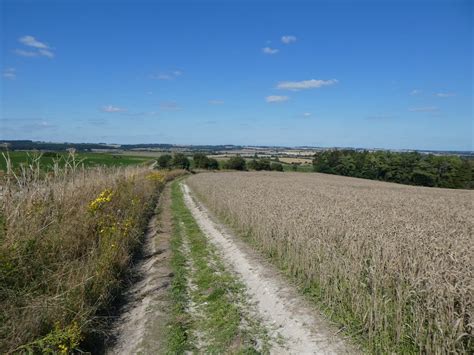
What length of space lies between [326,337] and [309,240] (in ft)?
9.04

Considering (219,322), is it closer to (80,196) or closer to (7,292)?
(7,292)

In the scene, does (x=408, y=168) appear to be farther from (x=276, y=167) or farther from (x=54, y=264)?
(x=54, y=264)

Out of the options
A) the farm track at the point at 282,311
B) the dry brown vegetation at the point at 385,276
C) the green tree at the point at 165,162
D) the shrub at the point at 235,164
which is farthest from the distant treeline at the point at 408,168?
the farm track at the point at 282,311

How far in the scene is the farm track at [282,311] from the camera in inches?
205

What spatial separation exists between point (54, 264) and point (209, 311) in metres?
3.15

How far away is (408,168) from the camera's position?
74375 mm

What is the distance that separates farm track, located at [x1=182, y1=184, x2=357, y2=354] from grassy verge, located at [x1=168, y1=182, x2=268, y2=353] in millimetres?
292

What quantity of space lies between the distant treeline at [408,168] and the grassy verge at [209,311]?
242 ft

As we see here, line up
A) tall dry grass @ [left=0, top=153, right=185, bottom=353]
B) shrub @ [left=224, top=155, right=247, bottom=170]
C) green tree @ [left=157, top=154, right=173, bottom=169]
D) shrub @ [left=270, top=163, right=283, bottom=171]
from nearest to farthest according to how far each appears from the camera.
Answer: tall dry grass @ [left=0, top=153, right=185, bottom=353] < green tree @ [left=157, top=154, right=173, bottom=169] < shrub @ [left=224, top=155, right=247, bottom=170] < shrub @ [left=270, top=163, right=283, bottom=171]

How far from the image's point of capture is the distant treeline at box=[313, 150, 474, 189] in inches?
2726

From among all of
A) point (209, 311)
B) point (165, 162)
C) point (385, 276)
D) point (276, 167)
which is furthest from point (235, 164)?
point (385, 276)

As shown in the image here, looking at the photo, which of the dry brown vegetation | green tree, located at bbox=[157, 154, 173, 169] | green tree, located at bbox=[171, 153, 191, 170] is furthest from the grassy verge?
green tree, located at bbox=[157, 154, 173, 169]

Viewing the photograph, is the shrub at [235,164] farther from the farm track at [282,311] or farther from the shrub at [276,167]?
the farm track at [282,311]

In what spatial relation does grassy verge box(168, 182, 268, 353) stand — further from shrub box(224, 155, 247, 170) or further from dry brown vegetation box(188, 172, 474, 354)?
shrub box(224, 155, 247, 170)
